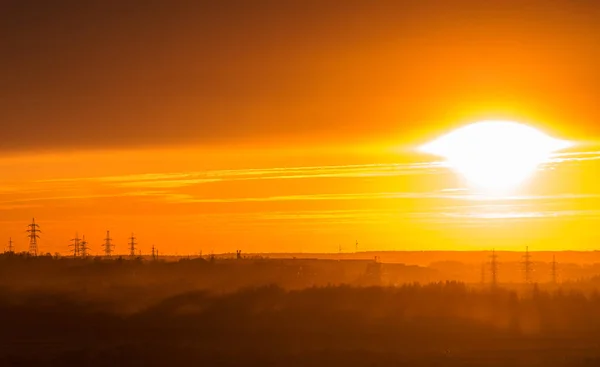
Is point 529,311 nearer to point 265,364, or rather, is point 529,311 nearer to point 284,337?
point 284,337

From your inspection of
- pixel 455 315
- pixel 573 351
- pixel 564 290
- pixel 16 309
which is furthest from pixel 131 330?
pixel 564 290

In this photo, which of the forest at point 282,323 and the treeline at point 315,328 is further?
the forest at point 282,323

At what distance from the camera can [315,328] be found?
3536 inches

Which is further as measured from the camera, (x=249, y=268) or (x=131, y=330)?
(x=249, y=268)

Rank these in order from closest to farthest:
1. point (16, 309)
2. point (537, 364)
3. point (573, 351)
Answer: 1. point (537, 364)
2. point (573, 351)
3. point (16, 309)

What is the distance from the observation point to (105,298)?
334 feet

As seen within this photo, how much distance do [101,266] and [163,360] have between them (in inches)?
2452

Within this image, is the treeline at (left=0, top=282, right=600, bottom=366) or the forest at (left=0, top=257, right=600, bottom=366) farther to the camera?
the forest at (left=0, top=257, right=600, bottom=366)

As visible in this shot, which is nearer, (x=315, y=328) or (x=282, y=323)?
(x=315, y=328)

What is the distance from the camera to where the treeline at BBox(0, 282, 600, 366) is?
7112 cm

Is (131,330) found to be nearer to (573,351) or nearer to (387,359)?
(387,359)

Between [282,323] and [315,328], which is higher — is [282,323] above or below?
above

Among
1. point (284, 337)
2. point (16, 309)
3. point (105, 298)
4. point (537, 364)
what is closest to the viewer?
point (537, 364)

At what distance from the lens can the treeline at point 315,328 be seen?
233 feet
